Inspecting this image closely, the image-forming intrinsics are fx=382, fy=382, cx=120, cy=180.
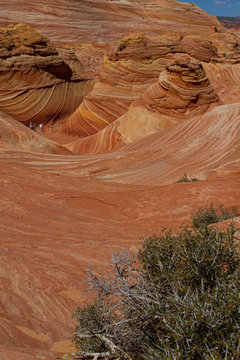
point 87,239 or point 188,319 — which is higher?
point 188,319

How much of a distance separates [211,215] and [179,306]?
4.05 meters

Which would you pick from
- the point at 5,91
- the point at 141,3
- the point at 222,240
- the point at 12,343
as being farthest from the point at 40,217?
the point at 141,3

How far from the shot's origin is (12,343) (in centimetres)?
317

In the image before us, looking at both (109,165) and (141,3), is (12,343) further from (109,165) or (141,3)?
(141,3)

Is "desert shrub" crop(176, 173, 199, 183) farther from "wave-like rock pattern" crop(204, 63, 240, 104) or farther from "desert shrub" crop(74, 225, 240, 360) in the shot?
"wave-like rock pattern" crop(204, 63, 240, 104)

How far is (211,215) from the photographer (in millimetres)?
6285

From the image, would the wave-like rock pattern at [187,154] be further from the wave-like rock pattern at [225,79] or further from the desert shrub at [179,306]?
the wave-like rock pattern at [225,79]

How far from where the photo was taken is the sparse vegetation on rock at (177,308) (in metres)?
2.20

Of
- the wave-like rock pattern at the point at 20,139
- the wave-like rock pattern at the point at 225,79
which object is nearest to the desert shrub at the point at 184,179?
the wave-like rock pattern at the point at 20,139

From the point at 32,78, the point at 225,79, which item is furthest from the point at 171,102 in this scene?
the point at 32,78

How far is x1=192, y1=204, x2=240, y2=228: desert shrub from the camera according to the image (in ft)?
20.3

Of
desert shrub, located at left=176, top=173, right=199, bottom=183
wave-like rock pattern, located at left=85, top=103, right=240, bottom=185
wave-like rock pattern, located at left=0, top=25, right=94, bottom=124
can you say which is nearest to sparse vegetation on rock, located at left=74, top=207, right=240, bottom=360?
desert shrub, located at left=176, top=173, right=199, bottom=183

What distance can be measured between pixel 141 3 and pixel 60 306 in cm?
5765

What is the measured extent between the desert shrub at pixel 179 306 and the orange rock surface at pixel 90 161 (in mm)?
627
